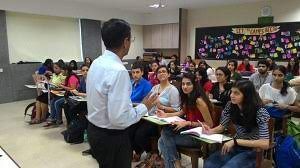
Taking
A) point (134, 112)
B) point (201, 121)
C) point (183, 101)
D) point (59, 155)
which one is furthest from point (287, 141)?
point (59, 155)

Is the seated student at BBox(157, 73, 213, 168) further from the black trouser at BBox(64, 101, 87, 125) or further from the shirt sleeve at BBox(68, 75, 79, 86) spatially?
the shirt sleeve at BBox(68, 75, 79, 86)

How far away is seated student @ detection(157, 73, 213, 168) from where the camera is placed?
2.39 m

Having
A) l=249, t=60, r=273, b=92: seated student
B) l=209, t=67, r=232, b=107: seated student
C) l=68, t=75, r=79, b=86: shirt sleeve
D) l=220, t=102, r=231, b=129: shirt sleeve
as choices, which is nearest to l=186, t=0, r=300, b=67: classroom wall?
l=249, t=60, r=273, b=92: seated student

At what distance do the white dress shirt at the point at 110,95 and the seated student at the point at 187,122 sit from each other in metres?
1.12

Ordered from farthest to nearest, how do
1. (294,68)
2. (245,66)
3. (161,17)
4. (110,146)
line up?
(161,17)
(245,66)
(294,68)
(110,146)

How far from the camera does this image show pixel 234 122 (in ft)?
7.14

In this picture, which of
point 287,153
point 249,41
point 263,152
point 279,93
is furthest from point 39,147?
point 249,41

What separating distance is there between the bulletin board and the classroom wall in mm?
169

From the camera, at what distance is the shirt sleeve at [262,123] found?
1.96 meters

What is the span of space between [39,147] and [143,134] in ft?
5.83

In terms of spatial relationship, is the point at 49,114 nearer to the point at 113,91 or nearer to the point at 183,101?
the point at 183,101

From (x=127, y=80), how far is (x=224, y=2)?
7.15 m

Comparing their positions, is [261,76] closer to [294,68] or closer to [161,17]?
[294,68]

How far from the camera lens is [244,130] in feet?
6.89
